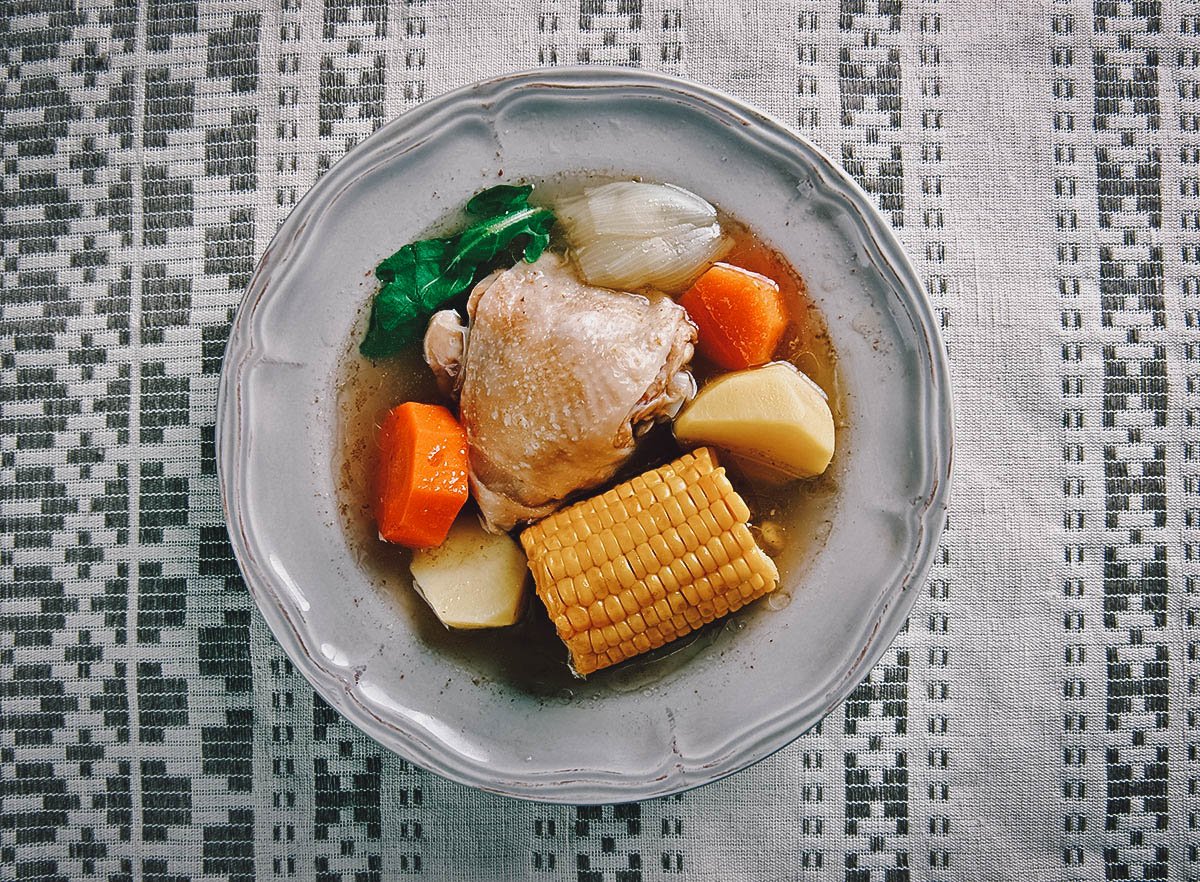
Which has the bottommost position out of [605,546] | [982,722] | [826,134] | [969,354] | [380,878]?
[380,878]

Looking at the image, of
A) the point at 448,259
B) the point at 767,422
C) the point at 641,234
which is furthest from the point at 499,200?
the point at 767,422

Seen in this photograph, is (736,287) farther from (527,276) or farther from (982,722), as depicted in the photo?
(982,722)

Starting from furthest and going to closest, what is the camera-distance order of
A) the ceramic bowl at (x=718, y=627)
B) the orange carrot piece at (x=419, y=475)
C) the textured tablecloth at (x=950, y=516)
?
the textured tablecloth at (x=950, y=516) → the orange carrot piece at (x=419, y=475) → the ceramic bowl at (x=718, y=627)

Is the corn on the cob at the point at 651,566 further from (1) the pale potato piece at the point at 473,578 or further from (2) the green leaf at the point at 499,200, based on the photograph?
(2) the green leaf at the point at 499,200

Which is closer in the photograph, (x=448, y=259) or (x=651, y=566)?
(x=651, y=566)

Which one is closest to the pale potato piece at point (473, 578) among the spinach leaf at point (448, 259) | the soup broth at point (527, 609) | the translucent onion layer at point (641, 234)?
the soup broth at point (527, 609)

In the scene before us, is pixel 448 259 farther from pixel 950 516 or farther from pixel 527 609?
pixel 950 516

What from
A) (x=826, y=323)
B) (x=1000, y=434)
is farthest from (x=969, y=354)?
(x=826, y=323)
